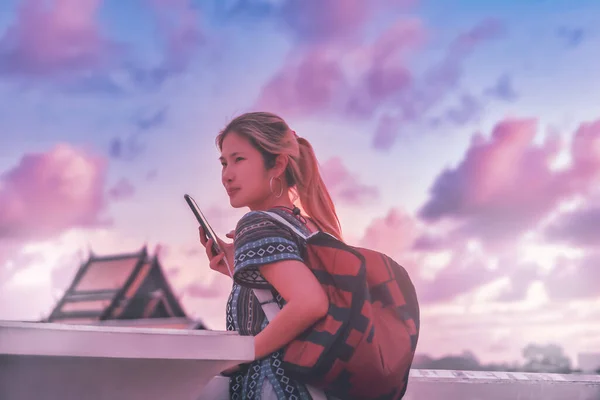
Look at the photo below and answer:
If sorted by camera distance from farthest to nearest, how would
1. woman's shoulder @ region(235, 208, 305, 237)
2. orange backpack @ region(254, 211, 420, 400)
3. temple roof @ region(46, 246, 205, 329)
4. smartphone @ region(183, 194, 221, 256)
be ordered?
1. temple roof @ region(46, 246, 205, 329)
2. smartphone @ region(183, 194, 221, 256)
3. woman's shoulder @ region(235, 208, 305, 237)
4. orange backpack @ region(254, 211, 420, 400)

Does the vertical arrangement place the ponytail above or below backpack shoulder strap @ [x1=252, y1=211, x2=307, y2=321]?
above

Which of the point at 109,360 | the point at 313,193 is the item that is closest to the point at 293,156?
the point at 313,193

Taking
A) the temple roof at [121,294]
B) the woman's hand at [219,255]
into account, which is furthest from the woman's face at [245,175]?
the temple roof at [121,294]

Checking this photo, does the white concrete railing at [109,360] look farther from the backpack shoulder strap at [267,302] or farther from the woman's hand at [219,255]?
the woman's hand at [219,255]

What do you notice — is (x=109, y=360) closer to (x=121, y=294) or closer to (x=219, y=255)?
(x=219, y=255)

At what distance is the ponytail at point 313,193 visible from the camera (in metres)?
1.69

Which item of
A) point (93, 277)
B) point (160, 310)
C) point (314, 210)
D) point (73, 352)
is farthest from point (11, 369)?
point (93, 277)

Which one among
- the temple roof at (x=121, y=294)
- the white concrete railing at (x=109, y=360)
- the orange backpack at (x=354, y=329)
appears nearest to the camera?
the white concrete railing at (x=109, y=360)

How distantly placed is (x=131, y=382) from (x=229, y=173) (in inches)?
26.1

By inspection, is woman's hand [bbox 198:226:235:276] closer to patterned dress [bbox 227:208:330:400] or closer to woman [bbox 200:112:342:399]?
woman [bbox 200:112:342:399]

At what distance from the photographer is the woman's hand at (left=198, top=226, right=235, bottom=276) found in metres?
1.68

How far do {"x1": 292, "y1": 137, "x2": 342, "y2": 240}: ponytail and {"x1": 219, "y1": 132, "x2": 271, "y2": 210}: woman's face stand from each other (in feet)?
0.33

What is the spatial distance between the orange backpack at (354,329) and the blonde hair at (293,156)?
0.88 feet

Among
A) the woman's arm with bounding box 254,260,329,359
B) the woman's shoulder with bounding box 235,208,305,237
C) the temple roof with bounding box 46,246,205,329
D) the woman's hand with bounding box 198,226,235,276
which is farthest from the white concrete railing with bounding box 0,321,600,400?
the temple roof with bounding box 46,246,205,329
